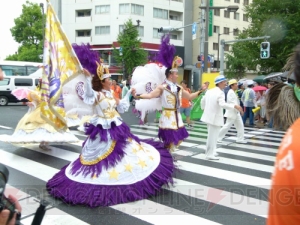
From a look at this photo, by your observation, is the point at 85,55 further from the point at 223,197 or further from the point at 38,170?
the point at 223,197

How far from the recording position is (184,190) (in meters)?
4.86

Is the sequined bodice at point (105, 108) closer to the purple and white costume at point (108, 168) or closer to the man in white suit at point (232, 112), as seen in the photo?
the purple and white costume at point (108, 168)

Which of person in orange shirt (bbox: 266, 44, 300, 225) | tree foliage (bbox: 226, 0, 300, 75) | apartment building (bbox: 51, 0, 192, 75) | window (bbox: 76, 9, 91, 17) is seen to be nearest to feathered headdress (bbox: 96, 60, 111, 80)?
person in orange shirt (bbox: 266, 44, 300, 225)

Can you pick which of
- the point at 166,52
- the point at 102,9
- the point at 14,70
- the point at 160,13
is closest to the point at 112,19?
the point at 102,9

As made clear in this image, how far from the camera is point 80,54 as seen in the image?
454 centimetres

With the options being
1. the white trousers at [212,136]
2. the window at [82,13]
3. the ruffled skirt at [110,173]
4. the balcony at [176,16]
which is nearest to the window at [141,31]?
the balcony at [176,16]

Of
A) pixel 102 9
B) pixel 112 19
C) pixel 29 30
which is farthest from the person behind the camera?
pixel 29 30

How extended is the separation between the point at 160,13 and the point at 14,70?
2213 centimetres

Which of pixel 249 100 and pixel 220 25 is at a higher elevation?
pixel 220 25

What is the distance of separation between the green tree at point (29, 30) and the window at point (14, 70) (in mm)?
20770

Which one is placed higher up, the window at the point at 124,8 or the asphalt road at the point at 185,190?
the window at the point at 124,8

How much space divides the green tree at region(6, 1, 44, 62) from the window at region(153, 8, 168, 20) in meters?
15.1

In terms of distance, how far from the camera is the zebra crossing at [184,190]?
12.8 ft

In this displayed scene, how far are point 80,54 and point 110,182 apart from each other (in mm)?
1734
